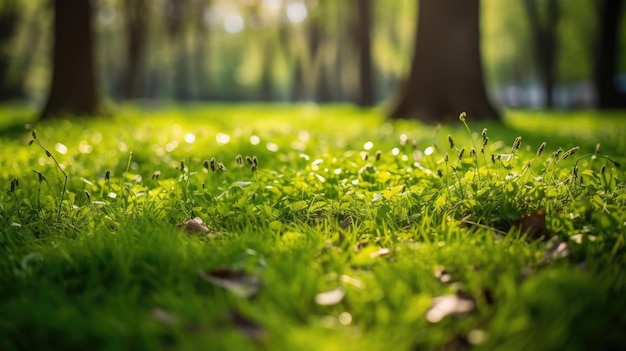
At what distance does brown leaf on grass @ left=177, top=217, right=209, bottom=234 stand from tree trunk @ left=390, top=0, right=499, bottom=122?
22.0 feet

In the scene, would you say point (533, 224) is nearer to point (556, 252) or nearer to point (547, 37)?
point (556, 252)

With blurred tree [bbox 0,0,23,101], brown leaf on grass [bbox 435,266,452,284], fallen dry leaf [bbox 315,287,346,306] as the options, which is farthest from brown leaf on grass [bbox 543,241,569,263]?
blurred tree [bbox 0,0,23,101]

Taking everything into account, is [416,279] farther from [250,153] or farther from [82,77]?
[82,77]

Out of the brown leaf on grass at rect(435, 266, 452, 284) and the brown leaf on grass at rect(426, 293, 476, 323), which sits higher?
the brown leaf on grass at rect(426, 293, 476, 323)

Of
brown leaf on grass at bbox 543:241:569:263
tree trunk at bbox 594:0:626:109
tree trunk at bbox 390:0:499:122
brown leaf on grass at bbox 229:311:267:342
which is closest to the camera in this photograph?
brown leaf on grass at bbox 229:311:267:342

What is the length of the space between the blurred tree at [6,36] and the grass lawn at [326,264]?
26839 mm

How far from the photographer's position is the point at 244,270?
6.52 feet

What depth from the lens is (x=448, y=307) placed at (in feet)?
5.55

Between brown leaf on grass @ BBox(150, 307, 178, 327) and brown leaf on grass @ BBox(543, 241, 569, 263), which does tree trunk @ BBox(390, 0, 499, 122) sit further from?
brown leaf on grass @ BBox(150, 307, 178, 327)

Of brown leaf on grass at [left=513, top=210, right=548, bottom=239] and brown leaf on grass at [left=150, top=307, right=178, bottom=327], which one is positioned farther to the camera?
brown leaf on grass at [left=513, top=210, right=548, bottom=239]

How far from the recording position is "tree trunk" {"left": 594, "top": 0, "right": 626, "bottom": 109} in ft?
55.9

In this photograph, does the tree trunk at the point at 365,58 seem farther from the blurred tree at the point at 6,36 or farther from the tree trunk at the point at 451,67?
the blurred tree at the point at 6,36

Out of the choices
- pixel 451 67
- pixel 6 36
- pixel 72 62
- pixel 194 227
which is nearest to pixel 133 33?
pixel 6 36

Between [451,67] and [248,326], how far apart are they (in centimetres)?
802
